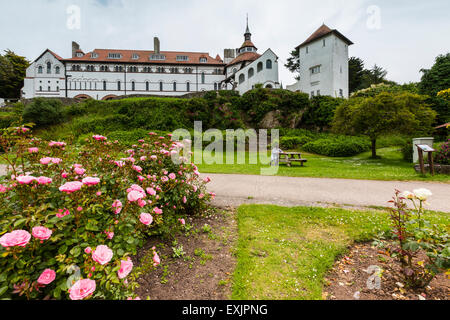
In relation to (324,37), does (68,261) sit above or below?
below

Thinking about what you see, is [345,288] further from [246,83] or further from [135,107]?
[246,83]

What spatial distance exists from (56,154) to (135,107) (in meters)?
26.4

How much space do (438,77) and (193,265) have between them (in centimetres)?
3121

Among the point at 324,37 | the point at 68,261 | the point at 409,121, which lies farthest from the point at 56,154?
the point at 324,37

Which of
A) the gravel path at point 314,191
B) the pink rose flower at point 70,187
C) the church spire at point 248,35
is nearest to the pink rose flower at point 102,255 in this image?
the pink rose flower at point 70,187

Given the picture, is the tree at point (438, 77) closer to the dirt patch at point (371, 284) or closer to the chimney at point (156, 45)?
the dirt patch at point (371, 284)

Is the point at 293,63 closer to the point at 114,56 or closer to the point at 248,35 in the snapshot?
the point at 248,35

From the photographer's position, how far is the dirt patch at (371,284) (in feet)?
7.13

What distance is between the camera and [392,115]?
44.0ft

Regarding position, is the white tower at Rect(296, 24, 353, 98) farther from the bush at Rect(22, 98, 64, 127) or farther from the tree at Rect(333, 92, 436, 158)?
the bush at Rect(22, 98, 64, 127)

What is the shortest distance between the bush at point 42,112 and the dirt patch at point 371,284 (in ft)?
95.9

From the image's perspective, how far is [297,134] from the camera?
2477 cm

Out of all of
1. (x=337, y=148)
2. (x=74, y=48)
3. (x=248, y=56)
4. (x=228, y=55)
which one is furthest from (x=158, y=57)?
(x=337, y=148)

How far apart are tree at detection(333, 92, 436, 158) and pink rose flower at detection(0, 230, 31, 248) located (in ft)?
56.0
